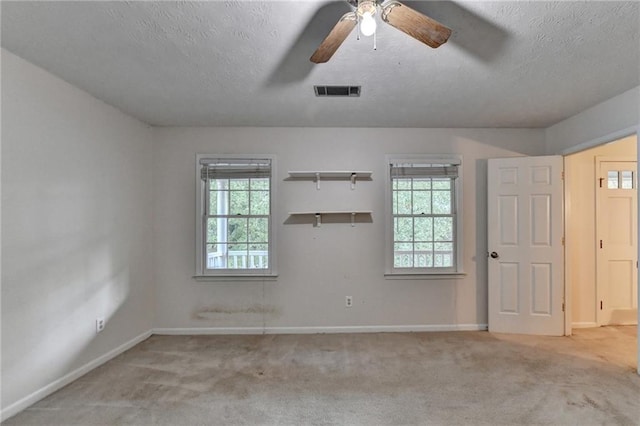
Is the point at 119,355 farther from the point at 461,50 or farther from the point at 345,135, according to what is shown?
the point at 461,50

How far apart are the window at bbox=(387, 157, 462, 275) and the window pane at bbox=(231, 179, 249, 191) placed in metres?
1.75

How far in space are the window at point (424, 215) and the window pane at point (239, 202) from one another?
1.74 metres

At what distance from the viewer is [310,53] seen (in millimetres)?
2230

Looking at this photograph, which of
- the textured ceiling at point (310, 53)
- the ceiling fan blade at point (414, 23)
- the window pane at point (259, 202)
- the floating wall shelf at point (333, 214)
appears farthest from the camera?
the window pane at point (259, 202)

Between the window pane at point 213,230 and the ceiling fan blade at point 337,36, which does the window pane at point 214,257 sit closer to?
the window pane at point 213,230

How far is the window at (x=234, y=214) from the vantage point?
3.86 m

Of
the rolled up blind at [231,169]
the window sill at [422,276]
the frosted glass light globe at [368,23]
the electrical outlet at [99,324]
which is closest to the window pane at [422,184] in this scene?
the window sill at [422,276]

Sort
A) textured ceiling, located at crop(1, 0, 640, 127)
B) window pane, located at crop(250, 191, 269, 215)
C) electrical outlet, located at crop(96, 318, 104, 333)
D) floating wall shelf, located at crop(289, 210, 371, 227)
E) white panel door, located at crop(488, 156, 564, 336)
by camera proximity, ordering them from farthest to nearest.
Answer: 1. window pane, located at crop(250, 191, 269, 215)
2. floating wall shelf, located at crop(289, 210, 371, 227)
3. white panel door, located at crop(488, 156, 564, 336)
4. electrical outlet, located at crop(96, 318, 104, 333)
5. textured ceiling, located at crop(1, 0, 640, 127)

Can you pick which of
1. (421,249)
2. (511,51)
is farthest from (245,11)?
(421,249)

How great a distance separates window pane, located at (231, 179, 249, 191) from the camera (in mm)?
3906

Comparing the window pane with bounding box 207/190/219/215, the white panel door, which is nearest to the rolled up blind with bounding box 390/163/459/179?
the white panel door

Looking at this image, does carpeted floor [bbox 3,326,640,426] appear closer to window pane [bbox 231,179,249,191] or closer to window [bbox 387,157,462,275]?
window [bbox 387,157,462,275]

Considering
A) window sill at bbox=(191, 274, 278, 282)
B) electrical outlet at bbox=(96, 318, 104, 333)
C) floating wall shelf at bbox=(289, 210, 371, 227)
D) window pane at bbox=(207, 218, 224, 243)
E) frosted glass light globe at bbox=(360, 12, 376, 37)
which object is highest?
frosted glass light globe at bbox=(360, 12, 376, 37)

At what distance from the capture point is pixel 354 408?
2.26 metres
